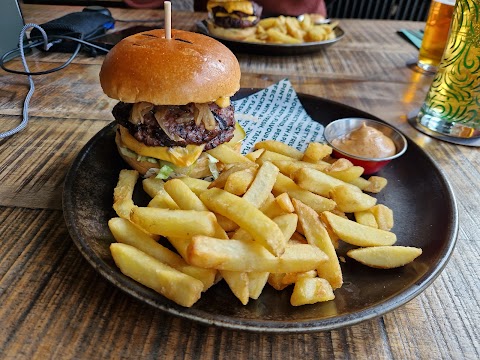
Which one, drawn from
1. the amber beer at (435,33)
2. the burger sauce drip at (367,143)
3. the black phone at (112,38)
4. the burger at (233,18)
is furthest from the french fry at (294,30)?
the burger sauce drip at (367,143)

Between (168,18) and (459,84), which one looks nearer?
(168,18)

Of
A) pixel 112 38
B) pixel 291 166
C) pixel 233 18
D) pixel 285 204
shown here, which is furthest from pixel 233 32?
pixel 285 204

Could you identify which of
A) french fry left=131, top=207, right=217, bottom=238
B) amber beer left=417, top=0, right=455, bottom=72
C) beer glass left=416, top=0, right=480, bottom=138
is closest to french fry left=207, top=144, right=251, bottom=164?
french fry left=131, top=207, right=217, bottom=238

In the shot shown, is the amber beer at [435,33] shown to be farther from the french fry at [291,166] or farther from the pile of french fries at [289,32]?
the french fry at [291,166]

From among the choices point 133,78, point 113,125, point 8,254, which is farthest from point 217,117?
point 8,254

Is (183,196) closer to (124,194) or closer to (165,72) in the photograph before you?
(124,194)

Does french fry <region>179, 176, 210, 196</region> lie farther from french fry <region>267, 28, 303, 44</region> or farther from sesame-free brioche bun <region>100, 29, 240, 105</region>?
french fry <region>267, 28, 303, 44</region>
